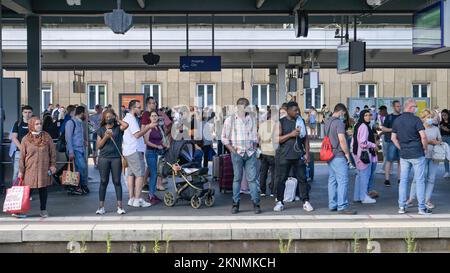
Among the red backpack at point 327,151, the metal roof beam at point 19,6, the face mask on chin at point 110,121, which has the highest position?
the metal roof beam at point 19,6

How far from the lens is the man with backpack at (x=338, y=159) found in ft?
36.0

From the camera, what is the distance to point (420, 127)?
35.0 feet

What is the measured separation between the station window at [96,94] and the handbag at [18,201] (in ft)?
97.8

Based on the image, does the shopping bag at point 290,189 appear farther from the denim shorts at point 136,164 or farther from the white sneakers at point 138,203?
the denim shorts at point 136,164

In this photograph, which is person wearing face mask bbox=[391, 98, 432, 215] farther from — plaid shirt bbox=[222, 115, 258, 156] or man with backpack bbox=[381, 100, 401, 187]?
man with backpack bbox=[381, 100, 401, 187]


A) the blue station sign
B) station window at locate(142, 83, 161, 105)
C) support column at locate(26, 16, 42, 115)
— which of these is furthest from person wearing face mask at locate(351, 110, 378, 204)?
station window at locate(142, 83, 161, 105)

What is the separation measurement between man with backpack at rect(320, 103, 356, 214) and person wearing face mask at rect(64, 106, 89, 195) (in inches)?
197

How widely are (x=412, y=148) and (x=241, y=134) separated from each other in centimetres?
267

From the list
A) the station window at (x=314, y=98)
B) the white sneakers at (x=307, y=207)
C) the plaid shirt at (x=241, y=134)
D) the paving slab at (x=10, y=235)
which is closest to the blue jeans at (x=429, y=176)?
the white sneakers at (x=307, y=207)

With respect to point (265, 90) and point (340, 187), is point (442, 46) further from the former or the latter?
point (265, 90)

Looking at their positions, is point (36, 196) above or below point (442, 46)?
below

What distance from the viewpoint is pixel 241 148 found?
35.7 feet

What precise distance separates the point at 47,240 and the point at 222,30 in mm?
15271
